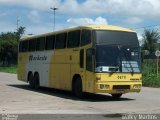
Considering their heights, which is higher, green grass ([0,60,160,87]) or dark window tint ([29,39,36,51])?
dark window tint ([29,39,36,51])

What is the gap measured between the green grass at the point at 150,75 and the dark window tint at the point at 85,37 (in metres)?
12.6

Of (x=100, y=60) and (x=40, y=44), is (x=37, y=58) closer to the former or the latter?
(x=40, y=44)

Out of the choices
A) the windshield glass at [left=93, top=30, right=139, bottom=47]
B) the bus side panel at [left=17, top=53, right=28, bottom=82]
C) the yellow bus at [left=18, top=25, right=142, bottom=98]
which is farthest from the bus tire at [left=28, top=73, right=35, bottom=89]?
the windshield glass at [left=93, top=30, right=139, bottom=47]

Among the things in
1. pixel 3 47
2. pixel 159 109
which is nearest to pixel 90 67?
pixel 159 109

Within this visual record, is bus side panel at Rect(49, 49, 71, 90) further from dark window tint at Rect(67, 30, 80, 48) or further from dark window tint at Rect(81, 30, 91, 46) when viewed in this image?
dark window tint at Rect(81, 30, 91, 46)

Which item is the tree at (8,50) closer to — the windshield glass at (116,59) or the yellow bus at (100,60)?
the yellow bus at (100,60)

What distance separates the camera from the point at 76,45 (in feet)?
72.3

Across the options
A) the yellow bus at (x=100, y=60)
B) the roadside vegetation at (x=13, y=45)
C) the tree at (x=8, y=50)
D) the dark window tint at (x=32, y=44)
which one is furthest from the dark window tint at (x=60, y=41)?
the tree at (x=8, y=50)

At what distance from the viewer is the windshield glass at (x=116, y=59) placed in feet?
65.8

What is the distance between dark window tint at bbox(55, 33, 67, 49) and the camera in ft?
78.0

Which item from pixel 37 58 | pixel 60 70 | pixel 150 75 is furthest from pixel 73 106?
pixel 150 75

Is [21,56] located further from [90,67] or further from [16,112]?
[16,112]

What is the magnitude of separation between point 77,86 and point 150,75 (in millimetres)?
15427

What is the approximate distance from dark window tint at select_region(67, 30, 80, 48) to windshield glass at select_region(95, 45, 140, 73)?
207 cm
